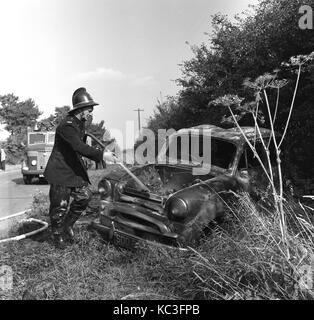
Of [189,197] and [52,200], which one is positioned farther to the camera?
[52,200]

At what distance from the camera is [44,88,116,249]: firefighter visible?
16.0ft

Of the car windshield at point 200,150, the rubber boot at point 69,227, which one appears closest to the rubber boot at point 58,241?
the rubber boot at point 69,227

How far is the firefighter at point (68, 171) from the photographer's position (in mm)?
4891

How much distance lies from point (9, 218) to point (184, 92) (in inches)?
265

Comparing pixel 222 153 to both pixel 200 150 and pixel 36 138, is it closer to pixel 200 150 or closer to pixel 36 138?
pixel 200 150

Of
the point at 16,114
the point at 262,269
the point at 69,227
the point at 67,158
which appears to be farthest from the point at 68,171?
the point at 16,114

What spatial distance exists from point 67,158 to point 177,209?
57.6 inches

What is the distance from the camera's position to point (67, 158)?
16.4 feet

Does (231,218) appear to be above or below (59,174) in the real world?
below

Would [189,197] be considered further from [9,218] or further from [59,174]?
[9,218]

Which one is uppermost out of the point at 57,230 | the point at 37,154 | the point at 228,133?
the point at 228,133

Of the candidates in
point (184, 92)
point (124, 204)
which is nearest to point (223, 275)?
point (124, 204)
